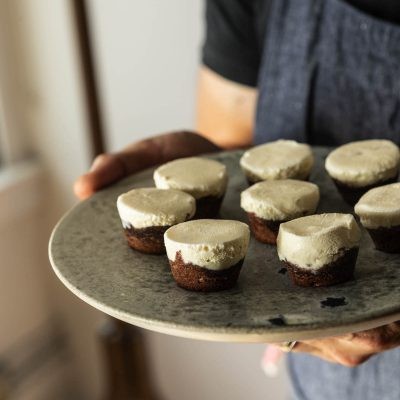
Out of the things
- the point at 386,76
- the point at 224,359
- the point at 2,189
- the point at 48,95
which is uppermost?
the point at 386,76

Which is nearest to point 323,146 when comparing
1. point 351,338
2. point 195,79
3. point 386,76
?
point 386,76

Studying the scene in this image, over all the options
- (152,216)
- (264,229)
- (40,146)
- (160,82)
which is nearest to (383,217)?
(264,229)

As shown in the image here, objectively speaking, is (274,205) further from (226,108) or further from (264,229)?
(226,108)

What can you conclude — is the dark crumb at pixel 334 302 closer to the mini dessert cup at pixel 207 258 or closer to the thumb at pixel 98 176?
the mini dessert cup at pixel 207 258

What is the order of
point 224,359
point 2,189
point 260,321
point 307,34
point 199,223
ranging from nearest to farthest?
point 260,321 < point 199,223 < point 307,34 < point 2,189 < point 224,359

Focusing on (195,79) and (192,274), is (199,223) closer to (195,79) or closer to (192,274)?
(192,274)

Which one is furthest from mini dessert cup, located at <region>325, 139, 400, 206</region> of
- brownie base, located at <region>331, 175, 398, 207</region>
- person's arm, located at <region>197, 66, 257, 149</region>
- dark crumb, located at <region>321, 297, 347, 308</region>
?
person's arm, located at <region>197, 66, 257, 149</region>
